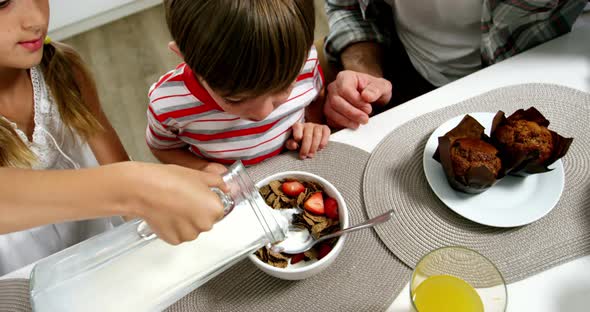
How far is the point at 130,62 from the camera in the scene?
206 cm

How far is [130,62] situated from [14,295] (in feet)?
5.27

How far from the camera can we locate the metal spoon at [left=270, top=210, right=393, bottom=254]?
623 mm

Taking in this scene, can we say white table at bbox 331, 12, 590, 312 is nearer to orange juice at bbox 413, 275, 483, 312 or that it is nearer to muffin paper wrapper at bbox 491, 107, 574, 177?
muffin paper wrapper at bbox 491, 107, 574, 177

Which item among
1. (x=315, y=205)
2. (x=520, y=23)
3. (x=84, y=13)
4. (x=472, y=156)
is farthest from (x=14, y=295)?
(x=84, y=13)

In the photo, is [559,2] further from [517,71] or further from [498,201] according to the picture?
[498,201]

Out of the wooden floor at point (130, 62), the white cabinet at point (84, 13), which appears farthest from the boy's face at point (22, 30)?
the white cabinet at point (84, 13)

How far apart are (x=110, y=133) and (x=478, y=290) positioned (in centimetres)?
87

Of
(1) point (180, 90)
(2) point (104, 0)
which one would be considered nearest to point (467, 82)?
(1) point (180, 90)

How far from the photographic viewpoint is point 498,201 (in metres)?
0.68

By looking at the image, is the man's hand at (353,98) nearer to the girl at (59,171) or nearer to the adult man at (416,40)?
the adult man at (416,40)

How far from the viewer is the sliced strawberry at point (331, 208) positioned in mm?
650

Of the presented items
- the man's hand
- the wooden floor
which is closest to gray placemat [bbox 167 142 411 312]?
the man's hand

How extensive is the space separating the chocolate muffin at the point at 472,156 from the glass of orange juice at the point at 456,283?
138mm

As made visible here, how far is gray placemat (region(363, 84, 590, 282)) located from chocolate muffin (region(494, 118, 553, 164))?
83 mm
